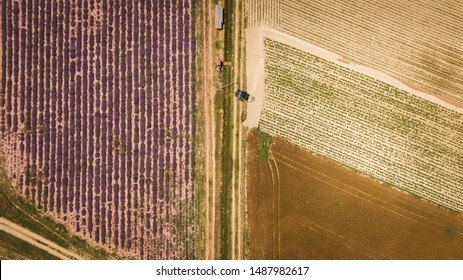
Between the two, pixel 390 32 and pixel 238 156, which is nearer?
pixel 238 156

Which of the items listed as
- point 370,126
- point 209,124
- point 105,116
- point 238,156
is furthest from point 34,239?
point 370,126

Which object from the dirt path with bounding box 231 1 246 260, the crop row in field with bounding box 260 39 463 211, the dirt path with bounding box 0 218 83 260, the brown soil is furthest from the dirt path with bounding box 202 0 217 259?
the dirt path with bounding box 0 218 83 260

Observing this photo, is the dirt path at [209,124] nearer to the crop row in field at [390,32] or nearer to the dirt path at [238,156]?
the dirt path at [238,156]

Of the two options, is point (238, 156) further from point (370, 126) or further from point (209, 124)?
point (370, 126)

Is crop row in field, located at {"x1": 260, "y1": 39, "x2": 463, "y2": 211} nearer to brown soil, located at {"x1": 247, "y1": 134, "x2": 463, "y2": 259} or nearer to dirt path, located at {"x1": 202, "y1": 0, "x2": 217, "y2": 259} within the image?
brown soil, located at {"x1": 247, "y1": 134, "x2": 463, "y2": 259}

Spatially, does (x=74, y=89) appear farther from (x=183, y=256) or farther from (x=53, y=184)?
(x=183, y=256)

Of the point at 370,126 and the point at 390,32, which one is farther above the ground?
the point at 390,32

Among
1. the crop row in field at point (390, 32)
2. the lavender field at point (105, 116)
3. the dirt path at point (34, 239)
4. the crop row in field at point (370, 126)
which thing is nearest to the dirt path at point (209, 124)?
the lavender field at point (105, 116)
